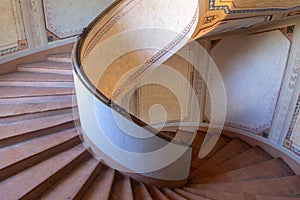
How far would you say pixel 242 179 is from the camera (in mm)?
3717

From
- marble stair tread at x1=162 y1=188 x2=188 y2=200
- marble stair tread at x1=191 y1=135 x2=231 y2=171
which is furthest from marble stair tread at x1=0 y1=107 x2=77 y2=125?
marble stair tread at x1=191 y1=135 x2=231 y2=171

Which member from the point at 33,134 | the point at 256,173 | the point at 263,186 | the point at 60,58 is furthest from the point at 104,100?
the point at 256,173

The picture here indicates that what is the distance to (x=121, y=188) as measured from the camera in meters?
2.53

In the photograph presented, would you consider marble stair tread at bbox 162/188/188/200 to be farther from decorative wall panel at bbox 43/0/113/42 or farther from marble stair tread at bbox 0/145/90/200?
decorative wall panel at bbox 43/0/113/42

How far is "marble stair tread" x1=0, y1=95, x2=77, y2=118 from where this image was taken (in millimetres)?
2937

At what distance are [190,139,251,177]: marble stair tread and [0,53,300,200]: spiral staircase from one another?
0.02 m

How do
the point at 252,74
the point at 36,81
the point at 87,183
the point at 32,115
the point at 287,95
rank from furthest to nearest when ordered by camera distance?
the point at 252,74
the point at 287,95
the point at 36,81
the point at 32,115
the point at 87,183

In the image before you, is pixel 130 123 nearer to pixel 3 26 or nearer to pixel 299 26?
pixel 3 26

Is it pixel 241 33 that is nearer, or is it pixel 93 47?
pixel 93 47

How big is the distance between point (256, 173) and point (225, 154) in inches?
30.8

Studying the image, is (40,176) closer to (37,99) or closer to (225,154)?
(37,99)

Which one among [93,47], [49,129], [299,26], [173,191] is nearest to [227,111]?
[299,26]

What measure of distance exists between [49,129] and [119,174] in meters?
0.97

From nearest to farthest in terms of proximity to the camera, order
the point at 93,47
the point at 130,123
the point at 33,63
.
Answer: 1. the point at 130,123
2. the point at 93,47
3. the point at 33,63
